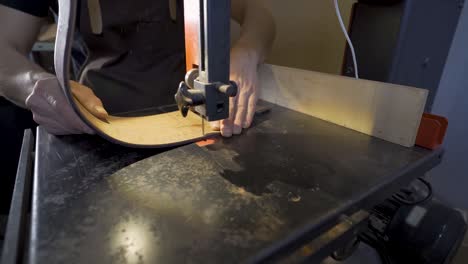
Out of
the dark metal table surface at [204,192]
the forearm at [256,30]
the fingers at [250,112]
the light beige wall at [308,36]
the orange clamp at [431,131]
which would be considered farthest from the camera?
the light beige wall at [308,36]

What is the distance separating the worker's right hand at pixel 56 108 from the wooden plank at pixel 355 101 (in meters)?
0.52

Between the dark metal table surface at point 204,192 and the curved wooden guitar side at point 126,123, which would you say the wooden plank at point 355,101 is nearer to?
the dark metal table surface at point 204,192

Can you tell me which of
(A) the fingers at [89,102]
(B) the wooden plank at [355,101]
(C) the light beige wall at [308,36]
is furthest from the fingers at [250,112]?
(C) the light beige wall at [308,36]

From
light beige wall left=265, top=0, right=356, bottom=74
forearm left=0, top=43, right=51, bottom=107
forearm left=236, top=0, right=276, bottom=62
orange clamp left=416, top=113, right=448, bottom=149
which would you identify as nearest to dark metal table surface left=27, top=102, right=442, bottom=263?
orange clamp left=416, top=113, right=448, bottom=149

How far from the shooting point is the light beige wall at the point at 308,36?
52.8 inches

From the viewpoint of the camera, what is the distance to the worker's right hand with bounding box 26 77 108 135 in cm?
59

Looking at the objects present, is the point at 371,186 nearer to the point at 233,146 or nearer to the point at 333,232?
the point at 333,232

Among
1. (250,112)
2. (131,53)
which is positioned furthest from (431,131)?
(131,53)

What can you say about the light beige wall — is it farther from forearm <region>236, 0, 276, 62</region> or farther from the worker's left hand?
the worker's left hand

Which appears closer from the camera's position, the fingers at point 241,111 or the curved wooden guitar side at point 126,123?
the curved wooden guitar side at point 126,123

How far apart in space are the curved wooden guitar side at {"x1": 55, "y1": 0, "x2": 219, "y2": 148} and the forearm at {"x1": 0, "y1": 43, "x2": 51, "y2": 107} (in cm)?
24

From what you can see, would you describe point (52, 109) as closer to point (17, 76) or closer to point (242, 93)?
point (17, 76)

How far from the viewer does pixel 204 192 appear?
1.36ft

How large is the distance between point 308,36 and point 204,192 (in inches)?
49.3
